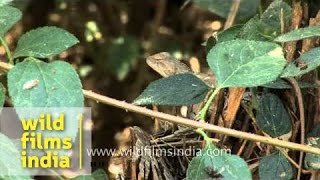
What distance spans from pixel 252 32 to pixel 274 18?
26 mm

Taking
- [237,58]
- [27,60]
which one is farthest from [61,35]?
[237,58]

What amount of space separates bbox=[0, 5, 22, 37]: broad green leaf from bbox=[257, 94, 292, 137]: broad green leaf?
0.21 m

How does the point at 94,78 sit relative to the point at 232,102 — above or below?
below

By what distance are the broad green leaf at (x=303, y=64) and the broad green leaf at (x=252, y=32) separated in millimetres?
59

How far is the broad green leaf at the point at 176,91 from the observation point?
575mm

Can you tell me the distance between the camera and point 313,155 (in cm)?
58

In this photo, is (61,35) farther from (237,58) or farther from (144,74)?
(144,74)

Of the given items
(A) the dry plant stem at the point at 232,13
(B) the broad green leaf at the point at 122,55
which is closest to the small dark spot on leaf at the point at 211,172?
(A) the dry plant stem at the point at 232,13

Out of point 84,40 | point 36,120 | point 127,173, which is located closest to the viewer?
point 36,120

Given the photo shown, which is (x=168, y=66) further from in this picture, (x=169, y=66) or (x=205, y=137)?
(x=205, y=137)

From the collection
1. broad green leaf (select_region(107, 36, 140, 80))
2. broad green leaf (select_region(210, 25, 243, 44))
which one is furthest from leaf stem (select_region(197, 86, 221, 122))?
broad green leaf (select_region(107, 36, 140, 80))

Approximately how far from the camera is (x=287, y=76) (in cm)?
57

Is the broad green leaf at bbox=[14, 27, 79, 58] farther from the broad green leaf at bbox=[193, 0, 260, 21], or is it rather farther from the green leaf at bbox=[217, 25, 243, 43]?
the broad green leaf at bbox=[193, 0, 260, 21]

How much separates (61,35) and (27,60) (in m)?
0.03
